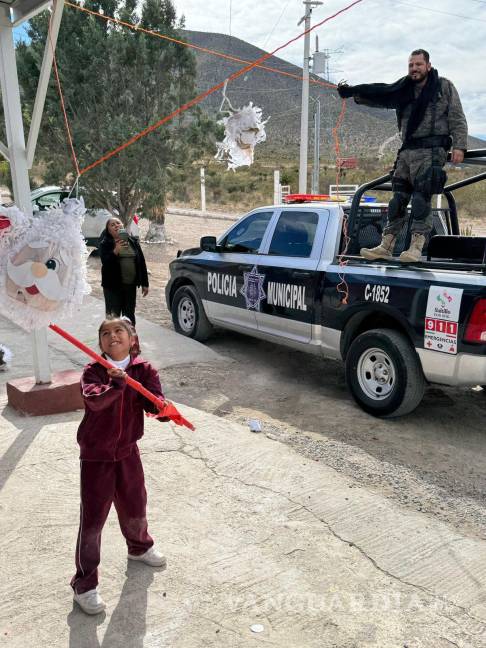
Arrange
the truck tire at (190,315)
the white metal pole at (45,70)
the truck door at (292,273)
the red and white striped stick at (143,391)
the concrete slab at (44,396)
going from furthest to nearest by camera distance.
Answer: the truck tire at (190,315) → the truck door at (292,273) → the concrete slab at (44,396) → the white metal pole at (45,70) → the red and white striped stick at (143,391)

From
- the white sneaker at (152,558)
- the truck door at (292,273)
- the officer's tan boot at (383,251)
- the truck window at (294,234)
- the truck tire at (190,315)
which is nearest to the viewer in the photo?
the white sneaker at (152,558)

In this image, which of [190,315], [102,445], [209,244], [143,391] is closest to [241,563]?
[102,445]

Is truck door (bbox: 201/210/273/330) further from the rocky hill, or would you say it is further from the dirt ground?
the rocky hill

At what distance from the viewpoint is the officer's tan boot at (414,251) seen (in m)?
4.83

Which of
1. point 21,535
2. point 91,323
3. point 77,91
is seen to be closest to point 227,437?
point 21,535

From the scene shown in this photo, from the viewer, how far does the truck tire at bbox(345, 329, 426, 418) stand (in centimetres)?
468

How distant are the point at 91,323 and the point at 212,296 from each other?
1.84 m

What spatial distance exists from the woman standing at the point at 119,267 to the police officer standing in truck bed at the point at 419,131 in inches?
99.9

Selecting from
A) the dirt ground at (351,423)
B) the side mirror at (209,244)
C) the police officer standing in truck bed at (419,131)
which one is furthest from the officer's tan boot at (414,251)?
the side mirror at (209,244)

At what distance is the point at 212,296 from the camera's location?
691cm

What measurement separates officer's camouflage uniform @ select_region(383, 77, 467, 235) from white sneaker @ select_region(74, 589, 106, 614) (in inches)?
148

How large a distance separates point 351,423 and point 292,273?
61.6 inches

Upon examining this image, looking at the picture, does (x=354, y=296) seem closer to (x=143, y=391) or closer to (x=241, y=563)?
(x=241, y=563)

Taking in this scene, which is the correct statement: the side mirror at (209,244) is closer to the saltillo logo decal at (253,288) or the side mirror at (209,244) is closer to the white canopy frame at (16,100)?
the saltillo logo decal at (253,288)
